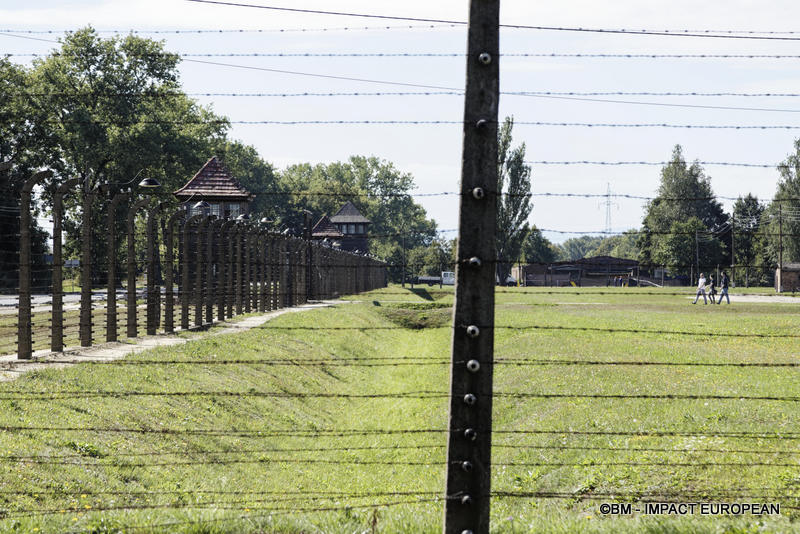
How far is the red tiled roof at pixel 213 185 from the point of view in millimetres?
47875

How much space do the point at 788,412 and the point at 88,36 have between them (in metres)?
62.8

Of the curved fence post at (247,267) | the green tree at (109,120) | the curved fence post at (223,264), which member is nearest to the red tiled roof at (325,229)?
the green tree at (109,120)

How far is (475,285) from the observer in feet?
20.4

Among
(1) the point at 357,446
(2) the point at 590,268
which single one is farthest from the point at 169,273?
(2) the point at 590,268

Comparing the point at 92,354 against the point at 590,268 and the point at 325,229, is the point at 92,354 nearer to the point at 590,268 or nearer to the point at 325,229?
the point at 590,268

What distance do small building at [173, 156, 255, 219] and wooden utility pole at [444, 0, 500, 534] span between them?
41.6 meters

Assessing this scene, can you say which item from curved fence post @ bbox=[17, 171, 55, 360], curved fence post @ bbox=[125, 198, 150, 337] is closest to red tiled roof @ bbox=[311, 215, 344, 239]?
curved fence post @ bbox=[125, 198, 150, 337]

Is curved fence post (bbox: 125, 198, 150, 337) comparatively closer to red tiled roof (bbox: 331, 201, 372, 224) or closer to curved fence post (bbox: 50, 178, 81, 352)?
curved fence post (bbox: 50, 178, 81, 352)

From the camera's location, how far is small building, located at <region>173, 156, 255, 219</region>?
157ft

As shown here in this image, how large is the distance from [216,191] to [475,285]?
43.9m

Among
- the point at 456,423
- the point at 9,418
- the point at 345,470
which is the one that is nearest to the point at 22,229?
the point at 9,418

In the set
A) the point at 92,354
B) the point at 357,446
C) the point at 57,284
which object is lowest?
the point at 357,446

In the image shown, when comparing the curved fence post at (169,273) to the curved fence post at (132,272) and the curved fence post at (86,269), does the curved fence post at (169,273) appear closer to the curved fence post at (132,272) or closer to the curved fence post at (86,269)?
the curved fence post at (132,272)

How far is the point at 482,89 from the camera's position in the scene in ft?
20.3
